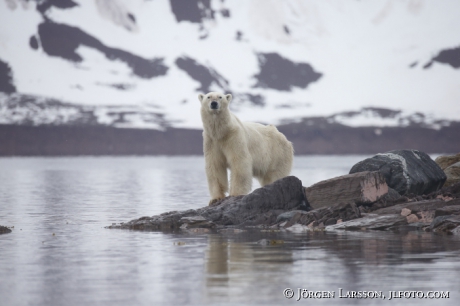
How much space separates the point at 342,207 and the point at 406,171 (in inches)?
123

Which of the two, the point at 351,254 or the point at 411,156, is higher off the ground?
the point at 411,156

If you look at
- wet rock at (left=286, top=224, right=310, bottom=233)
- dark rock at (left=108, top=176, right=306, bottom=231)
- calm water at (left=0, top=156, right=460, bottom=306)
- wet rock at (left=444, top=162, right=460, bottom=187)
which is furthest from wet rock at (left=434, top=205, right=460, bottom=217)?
wet rock at (left=444, top=162, right=460, bottom=187)

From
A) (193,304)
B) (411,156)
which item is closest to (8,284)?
(193,304)

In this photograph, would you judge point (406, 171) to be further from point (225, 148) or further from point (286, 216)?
point (225, 148)

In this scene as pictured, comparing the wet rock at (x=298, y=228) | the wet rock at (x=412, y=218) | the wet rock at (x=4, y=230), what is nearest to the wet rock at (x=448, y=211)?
the wet rock at (x=412, y=218)

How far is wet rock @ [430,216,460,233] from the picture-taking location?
14.5 metres

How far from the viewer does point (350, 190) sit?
17109 millimetres

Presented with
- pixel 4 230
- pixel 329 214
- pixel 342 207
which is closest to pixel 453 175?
pixel 342 207

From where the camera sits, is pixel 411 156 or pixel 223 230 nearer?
pixel 223 230

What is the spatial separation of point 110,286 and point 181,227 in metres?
7.31

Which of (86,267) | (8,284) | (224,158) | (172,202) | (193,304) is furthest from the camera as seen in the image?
(172,202)

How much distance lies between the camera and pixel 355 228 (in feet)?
50.8

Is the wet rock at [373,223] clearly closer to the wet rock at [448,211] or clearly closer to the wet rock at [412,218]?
the wet rock at [412,218]

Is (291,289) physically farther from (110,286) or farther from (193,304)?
(110,286)
